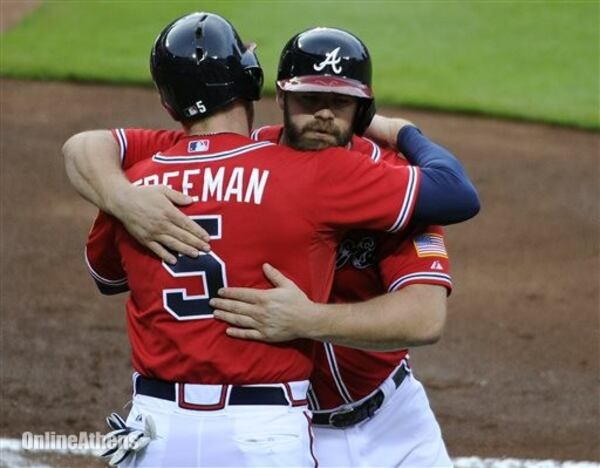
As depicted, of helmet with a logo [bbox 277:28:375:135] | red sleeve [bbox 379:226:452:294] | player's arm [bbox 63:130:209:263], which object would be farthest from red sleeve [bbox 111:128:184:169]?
red sleeve [bbox 379:226:452:294]

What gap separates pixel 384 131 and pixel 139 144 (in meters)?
0.84

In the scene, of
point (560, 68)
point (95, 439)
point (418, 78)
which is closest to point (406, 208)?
point (95, 439)

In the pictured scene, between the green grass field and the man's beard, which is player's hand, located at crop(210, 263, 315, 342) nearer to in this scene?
the man's beard

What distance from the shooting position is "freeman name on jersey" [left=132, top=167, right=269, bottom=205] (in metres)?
3.55

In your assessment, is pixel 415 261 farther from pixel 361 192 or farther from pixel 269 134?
pixel 269 134

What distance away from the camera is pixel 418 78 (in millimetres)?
11445

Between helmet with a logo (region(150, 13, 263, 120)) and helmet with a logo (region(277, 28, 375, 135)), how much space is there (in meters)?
0.12

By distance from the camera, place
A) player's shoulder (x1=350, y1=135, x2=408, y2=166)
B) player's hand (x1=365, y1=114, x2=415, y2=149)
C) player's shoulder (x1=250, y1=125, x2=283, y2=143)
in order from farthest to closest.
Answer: player's hand (x1=365, y1=114, x2=415, y2=149), player's shoulder (x1=250, y1=125, x2=283, y2=143), player's shoulder (x1=350, y1=135, x2=408, y2=166)

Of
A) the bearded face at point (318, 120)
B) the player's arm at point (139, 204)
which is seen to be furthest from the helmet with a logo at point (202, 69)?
the player's arm at point (139, 204)

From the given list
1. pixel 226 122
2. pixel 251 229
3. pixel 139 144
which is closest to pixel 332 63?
pixel 226 122

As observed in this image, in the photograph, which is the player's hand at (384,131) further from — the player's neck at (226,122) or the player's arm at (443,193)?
the player's neck at (226,122)

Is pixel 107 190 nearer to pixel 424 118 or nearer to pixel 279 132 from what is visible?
pixel 279 132

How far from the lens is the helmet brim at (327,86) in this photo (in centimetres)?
373

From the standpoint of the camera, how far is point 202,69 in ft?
12.1
